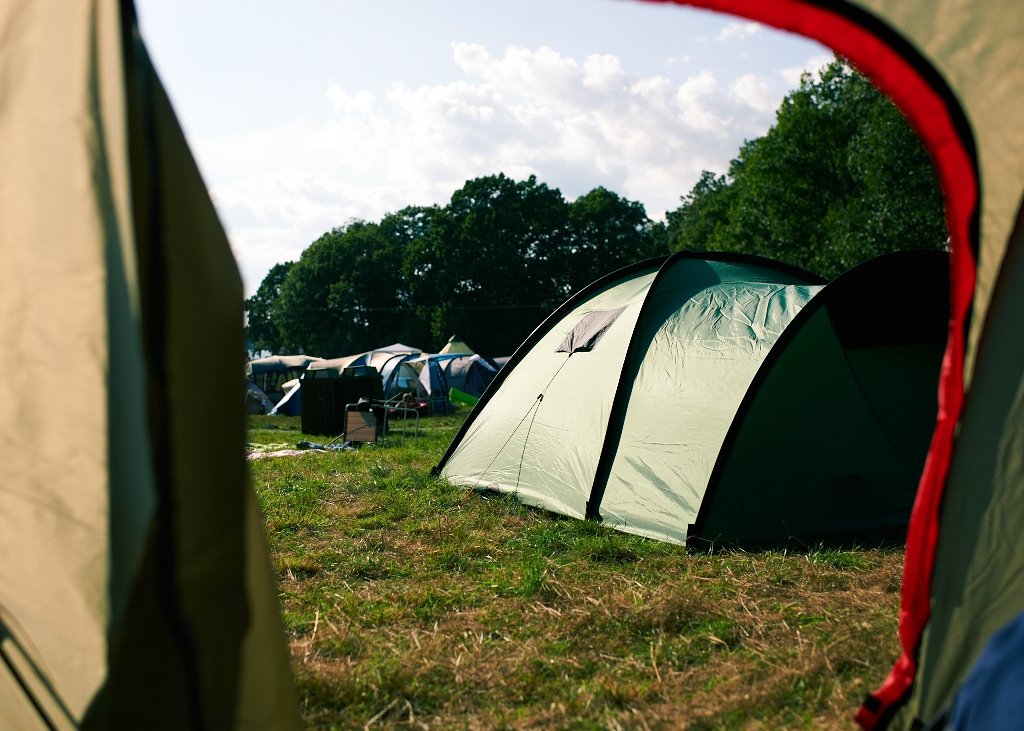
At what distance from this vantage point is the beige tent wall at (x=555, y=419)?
5629mm

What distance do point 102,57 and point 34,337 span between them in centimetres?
72

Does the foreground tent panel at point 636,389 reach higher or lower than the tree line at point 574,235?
lower

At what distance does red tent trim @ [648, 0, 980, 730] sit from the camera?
5.94 ft

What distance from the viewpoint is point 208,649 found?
172cm

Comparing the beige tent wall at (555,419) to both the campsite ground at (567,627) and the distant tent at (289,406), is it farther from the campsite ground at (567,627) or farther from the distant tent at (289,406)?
the distant tent at (289,406)

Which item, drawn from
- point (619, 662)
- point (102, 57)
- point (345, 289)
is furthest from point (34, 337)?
point (345, 289)

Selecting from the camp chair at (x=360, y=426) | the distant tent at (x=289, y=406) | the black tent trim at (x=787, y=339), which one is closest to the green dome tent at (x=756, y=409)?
the black tent trim at (x=787, y=339)

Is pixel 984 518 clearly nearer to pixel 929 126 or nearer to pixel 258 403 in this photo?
pixel 929 126

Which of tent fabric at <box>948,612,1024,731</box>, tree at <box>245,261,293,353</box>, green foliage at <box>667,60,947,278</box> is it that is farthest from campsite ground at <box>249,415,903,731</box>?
tree at <box>245,261,293,353</box>

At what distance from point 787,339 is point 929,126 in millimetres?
3135

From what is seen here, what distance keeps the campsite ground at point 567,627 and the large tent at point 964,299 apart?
63 centimetres

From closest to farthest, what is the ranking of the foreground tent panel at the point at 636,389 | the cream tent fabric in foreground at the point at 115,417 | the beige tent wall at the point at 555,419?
the cream tent fabric in foreground at the point at 115,417 → the foreground tent panel at the point at 636,389 → the beige tent wall at the point at 555,419

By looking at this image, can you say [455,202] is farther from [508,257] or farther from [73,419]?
[73,419]

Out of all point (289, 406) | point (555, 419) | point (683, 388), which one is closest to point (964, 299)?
point (683, 388)
